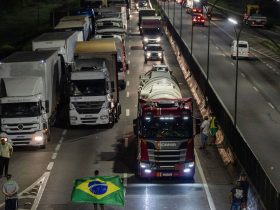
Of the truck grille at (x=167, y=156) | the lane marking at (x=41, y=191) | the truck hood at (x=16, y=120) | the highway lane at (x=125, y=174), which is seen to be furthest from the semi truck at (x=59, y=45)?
the truck grille at (x=167, y=156)

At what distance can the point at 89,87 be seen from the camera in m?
35.1

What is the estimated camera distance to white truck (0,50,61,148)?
30594mm

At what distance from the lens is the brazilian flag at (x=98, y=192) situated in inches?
717

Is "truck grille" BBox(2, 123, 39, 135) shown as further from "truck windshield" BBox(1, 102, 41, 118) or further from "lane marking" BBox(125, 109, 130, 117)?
"lane marking" BBox(125, 109, 130, 117)

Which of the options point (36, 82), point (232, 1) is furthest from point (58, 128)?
point (232, 1)

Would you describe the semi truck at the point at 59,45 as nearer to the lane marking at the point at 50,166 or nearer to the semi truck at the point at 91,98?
the semi truck at the point at 91,98

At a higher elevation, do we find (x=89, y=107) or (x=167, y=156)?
(x=167, y=156)

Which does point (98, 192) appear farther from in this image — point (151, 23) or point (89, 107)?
point (151, 23)

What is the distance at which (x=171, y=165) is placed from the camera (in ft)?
82.5

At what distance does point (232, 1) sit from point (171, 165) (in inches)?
5579

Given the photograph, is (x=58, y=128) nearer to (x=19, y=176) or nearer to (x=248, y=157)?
(x=19, y=176)

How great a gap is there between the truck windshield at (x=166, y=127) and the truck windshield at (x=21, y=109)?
7.84m

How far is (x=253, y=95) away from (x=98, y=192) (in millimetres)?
29126

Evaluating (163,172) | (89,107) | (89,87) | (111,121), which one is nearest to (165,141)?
(163,172)
